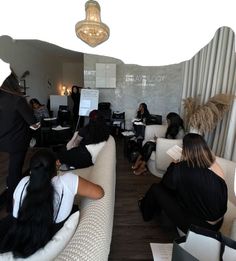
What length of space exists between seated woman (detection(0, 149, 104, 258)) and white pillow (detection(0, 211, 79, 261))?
0.02 m

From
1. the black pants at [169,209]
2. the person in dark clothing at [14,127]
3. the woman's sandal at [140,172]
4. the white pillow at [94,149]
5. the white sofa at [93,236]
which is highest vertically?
the person in dark clothing at [14,127]

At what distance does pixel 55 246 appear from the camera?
3.47 ft

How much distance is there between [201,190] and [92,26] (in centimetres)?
140

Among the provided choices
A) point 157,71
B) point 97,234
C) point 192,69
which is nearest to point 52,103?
point 157,71

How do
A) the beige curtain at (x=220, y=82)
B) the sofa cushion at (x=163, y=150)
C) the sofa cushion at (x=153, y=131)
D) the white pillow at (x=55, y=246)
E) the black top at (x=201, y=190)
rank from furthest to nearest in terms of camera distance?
the sofa cushion at (x=153, y=131)
the sofa cushion at (x=163, y=150)
the beige curtain at (x=220, y=82)
the black top at (x=201, y=190)
the white pillow at (x=55, y=246)

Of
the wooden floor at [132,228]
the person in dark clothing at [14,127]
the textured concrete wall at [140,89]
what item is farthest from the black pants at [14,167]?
the textured concrete wall at [140,89]

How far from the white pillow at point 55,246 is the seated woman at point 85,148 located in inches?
49.9

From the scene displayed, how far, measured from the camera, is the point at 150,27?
486 millimetres

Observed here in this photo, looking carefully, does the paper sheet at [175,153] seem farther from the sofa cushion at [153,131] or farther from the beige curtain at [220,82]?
the sofa cushion at [153,131]

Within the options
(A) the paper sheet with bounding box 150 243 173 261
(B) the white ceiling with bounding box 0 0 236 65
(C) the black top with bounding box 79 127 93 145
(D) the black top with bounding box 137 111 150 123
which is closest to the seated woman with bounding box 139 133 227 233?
(A) the paper sheet with bounding box 150 243 173 261

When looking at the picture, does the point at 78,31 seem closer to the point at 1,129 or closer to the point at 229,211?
the point at 1,129

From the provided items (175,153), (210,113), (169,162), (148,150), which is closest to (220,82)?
(210,113)

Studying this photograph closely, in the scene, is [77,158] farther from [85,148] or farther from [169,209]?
[169,209]

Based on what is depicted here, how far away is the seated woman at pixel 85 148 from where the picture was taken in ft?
7.80
